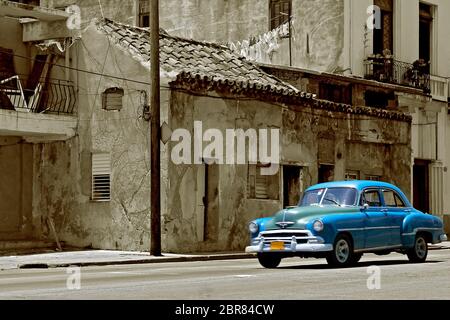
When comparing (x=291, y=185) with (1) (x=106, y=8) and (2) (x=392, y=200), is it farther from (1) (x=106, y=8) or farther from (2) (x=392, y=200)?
(1) (x=106, y=8)

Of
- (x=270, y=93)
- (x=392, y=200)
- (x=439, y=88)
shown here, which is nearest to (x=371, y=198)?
(x=392, y=200)

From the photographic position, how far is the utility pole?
85.3ft

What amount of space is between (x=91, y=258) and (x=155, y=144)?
10.8 feet

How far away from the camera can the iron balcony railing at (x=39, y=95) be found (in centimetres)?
2923

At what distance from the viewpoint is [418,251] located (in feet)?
72.3

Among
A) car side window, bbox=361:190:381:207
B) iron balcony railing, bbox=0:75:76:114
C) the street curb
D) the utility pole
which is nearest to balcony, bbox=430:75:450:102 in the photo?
the street curb

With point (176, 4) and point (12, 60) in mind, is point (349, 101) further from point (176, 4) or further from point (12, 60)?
point (12, 60)

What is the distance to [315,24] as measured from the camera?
3697 cm

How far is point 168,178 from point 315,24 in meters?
11.3

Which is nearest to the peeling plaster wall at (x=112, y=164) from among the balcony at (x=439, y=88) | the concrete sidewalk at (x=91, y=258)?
the concrete sidewalk at (x=91, y=258)

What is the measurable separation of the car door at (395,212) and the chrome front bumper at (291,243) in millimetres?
2293
